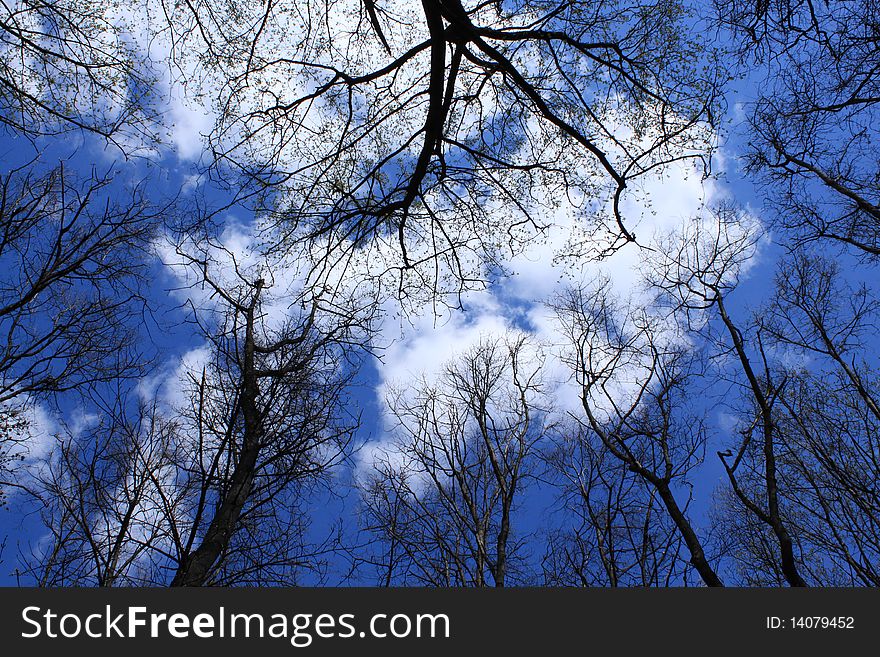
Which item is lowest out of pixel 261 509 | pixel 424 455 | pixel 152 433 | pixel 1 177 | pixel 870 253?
pixel 261 509

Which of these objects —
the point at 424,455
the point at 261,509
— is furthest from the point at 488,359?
the point at 261,509

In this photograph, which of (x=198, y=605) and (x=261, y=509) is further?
(x=261, y=509)

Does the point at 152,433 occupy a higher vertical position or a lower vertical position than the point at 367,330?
lower

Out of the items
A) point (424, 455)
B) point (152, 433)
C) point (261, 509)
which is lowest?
point (261, 509)

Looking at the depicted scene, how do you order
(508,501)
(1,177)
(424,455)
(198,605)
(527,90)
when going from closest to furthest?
(198,605)
(527,90)
(1,177)
(508,501)
(424,455)

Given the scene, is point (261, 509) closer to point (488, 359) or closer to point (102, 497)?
point (102, 497)

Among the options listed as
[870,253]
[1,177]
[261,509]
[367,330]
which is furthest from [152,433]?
[870,253]

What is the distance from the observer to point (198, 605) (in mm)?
4098

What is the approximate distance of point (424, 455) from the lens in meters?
11.7

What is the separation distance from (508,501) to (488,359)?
3487mm

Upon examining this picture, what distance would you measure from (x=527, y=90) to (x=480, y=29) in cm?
84

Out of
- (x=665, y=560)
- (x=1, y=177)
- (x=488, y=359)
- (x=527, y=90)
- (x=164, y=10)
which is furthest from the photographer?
(x=488, y=359)

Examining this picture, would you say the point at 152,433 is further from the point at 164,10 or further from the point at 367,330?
the point at 164,10

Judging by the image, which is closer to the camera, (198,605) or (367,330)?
(198,605)
